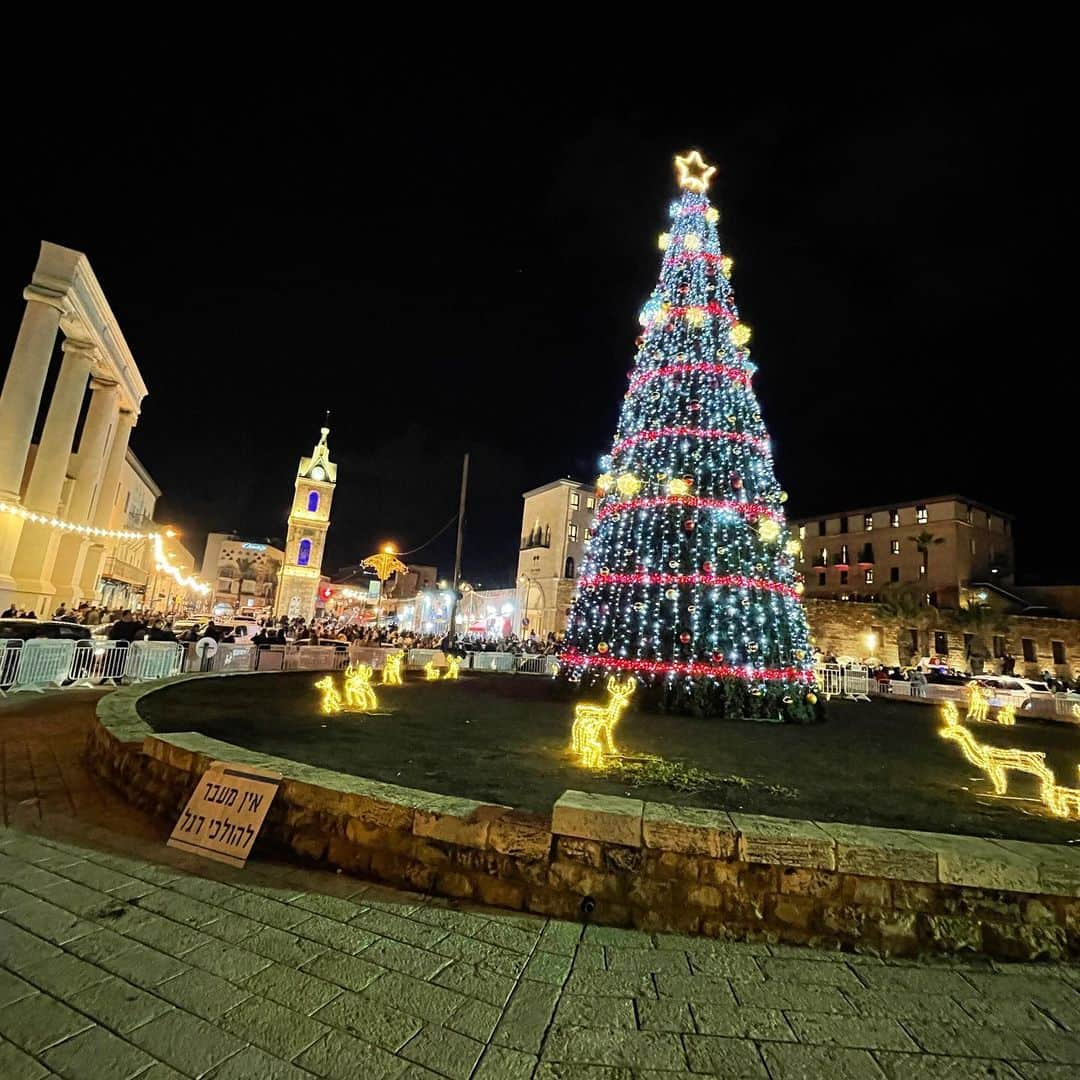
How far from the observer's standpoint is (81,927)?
283cm

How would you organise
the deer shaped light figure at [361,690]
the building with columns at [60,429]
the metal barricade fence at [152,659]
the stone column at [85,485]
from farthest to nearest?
1. the stone column at [85,485]
2. the building with columns at [60,429]
3. the metal barricade fence at [152,659]
4. the deer shaped light figure at [361,690]

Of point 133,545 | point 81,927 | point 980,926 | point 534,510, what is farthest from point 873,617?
point 133,545

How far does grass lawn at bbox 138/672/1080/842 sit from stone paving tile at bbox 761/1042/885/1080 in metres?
2.48

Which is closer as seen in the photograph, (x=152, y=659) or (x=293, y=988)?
(x=293, y=988)

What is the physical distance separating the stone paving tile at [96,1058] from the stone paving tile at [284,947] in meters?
0.69

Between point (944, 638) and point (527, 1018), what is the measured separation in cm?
4963

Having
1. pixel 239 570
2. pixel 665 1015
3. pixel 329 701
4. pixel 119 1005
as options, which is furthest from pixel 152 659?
pixel 239 570

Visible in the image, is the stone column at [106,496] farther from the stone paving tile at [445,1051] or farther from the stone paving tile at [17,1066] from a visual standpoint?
the stone paving tile at [445,1051]

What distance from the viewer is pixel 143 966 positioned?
2549mm

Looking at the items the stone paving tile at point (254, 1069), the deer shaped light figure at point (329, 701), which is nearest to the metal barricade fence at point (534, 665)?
the deer shaped light figure at point (329, 701)

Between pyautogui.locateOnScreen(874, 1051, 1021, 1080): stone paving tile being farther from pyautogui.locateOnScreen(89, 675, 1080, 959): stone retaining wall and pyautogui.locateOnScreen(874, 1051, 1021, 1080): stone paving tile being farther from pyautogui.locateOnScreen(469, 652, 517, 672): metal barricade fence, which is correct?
pyautogui.locateOnScreen(469, 652, 517, 672): metal barricade fence

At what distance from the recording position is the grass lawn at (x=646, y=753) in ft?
16.1

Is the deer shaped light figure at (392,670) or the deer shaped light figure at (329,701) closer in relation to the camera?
the deer shaped light figure at (329,701)

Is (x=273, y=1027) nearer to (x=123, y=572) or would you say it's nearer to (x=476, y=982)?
(x=476, y=982)
